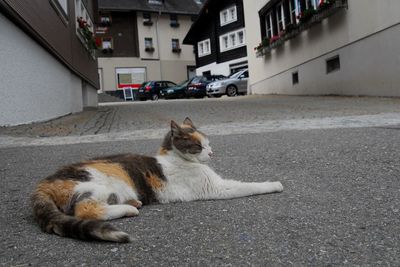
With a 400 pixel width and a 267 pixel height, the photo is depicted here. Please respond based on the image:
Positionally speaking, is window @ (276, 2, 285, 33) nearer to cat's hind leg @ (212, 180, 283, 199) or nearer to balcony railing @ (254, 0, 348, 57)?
balcony railing @ (254, 0, 348, 57)

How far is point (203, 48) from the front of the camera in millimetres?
49062

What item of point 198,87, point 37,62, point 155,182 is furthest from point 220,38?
point 155,182

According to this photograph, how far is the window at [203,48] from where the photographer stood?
48.1 metres

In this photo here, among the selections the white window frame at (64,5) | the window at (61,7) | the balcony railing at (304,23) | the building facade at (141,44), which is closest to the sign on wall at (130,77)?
the building facade at (141,44)

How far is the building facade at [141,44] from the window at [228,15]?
9604 millimetres

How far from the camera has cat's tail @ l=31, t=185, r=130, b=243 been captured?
249 cm

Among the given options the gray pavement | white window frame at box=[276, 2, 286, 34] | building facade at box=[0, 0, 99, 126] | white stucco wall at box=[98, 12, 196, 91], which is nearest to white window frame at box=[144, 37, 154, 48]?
white stucco wall at box=[98, 12, 196, 91]

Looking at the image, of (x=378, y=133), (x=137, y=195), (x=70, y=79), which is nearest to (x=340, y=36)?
(x=70, y=79)

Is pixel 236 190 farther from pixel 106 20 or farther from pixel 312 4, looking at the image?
pixel 106 20

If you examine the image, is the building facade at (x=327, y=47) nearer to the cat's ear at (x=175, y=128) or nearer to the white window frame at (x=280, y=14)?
the white window frame at (x=280, y=14)

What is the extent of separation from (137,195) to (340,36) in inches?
640

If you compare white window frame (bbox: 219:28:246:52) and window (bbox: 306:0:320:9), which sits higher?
white window frame (bbox: 219:28:246:52)

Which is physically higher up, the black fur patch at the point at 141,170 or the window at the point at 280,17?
the window at the point at 280,17

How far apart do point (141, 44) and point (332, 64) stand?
35.3 metres
